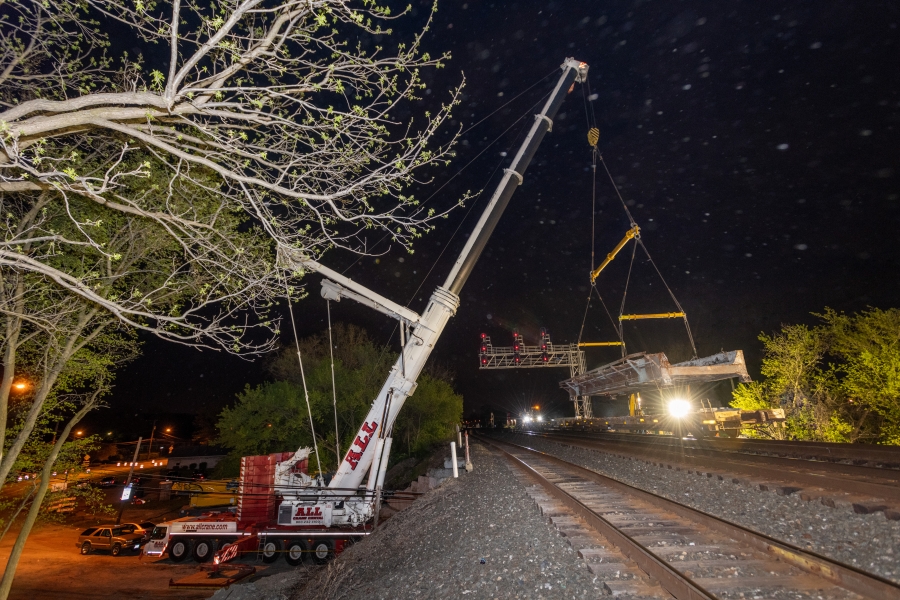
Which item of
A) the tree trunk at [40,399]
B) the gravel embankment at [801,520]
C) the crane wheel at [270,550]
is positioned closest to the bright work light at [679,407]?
the gravel embankment at [801,520]

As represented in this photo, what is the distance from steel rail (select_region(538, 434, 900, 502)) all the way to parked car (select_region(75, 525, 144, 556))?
91.2ft

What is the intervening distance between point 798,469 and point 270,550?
16.5 metres

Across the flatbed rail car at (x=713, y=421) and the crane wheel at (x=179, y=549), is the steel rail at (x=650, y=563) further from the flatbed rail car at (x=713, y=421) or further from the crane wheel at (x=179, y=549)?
the crane wheel at (x=179, y=549)

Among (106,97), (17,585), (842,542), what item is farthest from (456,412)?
(106,97)

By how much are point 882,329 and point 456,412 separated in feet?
110

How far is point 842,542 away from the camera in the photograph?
19.2 ft

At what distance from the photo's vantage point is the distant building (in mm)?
59125

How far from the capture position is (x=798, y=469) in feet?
34.1

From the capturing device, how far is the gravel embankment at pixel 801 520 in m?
5.41

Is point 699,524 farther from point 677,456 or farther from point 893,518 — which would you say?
point 677,456

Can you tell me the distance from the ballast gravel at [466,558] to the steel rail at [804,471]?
5729mm

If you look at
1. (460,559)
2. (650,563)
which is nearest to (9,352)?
(460,559)

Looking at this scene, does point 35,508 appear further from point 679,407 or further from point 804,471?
point 679,407

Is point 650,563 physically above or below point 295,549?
above
